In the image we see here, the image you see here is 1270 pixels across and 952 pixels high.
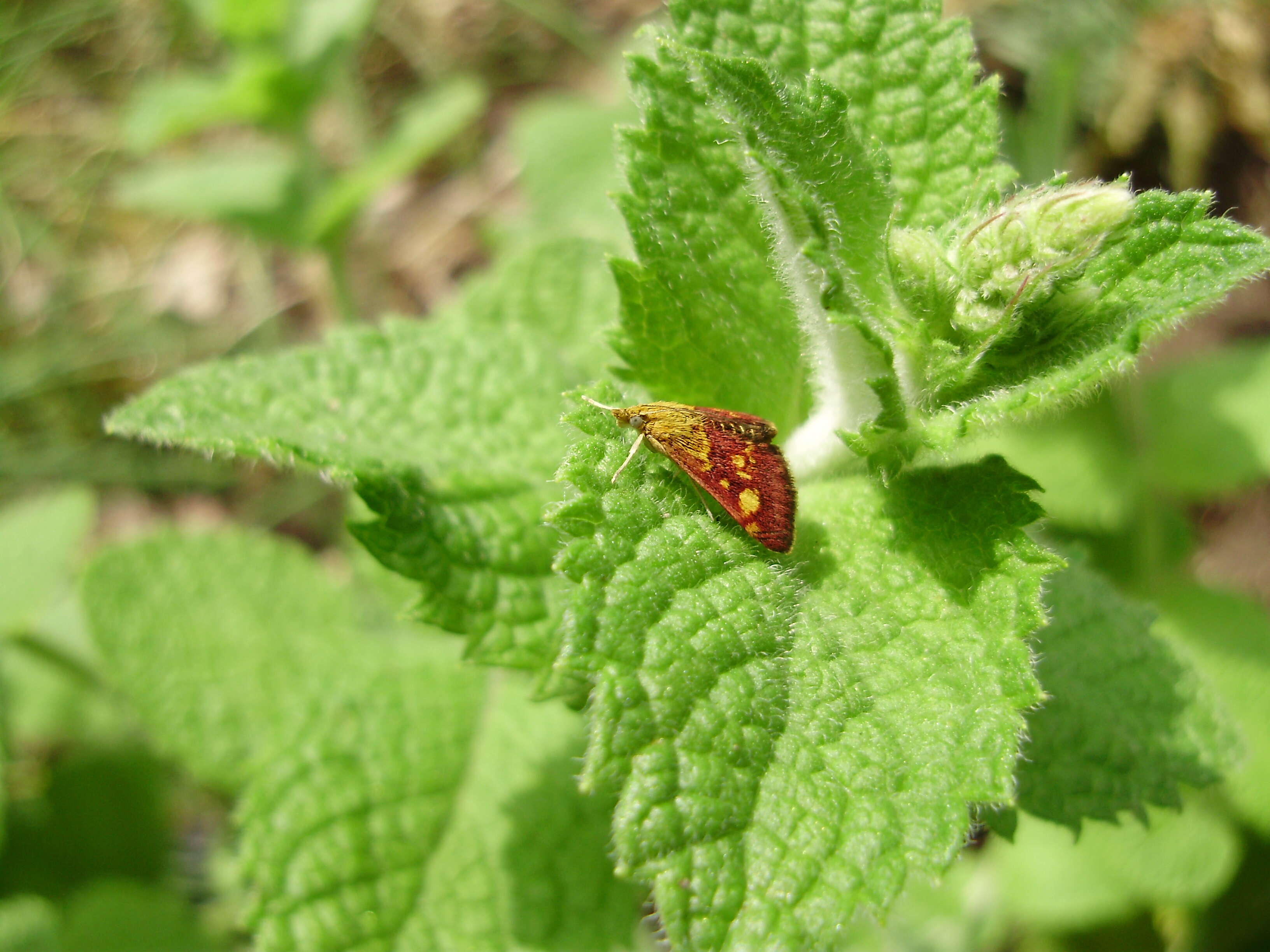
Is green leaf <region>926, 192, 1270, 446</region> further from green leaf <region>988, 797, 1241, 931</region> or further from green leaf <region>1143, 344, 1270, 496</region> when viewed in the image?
green leaf <region>1143, 344, 1270, 496</region>

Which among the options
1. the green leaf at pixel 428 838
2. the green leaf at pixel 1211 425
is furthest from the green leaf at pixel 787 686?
the green leaf at pixel 1211 425

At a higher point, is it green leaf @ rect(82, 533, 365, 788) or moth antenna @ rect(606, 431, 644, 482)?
moth antenna @ rect(606, 431, 644, 482)

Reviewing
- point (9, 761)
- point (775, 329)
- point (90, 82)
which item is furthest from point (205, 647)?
point (90, 82)

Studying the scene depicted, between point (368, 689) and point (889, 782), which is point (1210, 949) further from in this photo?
point (368, 689)

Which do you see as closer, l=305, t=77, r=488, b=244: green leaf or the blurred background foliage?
the blurred background foliage

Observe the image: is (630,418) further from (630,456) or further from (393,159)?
(393,159)

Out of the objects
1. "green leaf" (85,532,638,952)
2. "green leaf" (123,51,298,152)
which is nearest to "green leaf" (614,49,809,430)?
"green leaf" (85,532,638,952)

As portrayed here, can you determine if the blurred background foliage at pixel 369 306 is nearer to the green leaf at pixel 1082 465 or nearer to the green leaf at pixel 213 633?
the green leaf at pixel 1082 465
